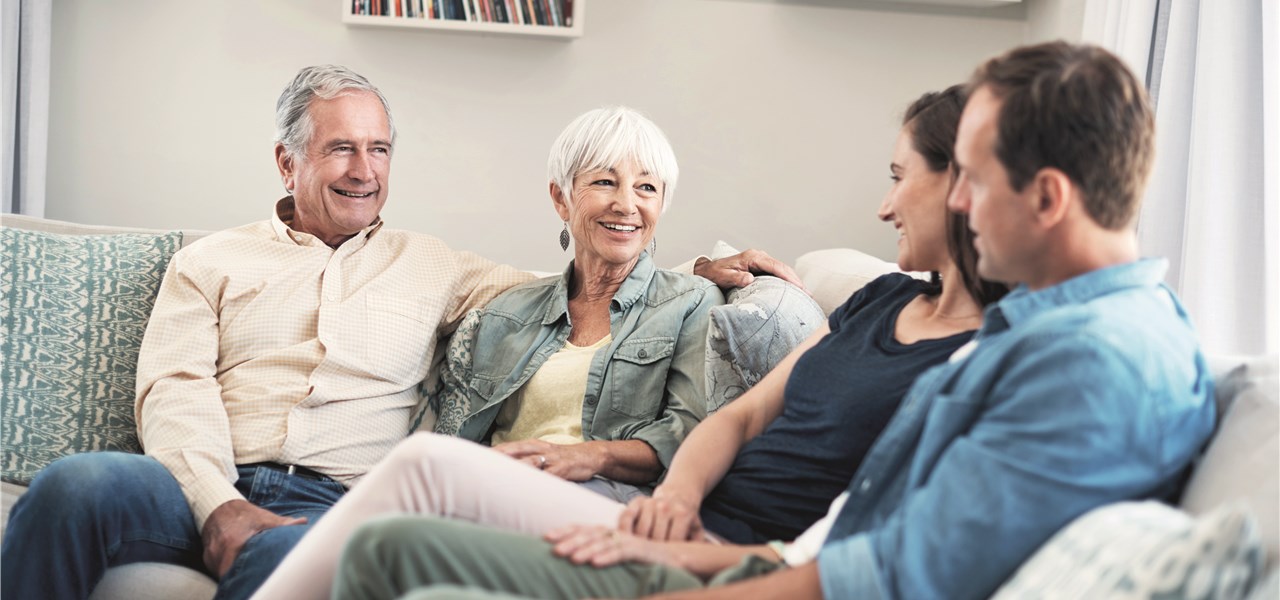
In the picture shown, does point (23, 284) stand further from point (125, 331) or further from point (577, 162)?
point (577, 162)

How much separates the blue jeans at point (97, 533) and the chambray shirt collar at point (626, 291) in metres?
0.63

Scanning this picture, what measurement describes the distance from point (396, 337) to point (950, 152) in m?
1.12

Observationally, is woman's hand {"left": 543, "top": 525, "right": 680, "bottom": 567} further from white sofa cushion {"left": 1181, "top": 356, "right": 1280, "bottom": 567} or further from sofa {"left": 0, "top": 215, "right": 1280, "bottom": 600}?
white sofa cushion {"left": 1181, "top": 356, "right": 1280, "bottom": 567}

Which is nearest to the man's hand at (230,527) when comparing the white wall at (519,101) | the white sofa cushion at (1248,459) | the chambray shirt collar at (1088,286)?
the chambray shirt collar at (1088,286)

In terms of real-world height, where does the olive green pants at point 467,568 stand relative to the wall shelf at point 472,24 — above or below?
below

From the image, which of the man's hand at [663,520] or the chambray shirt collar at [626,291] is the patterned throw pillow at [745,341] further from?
the man's hand at [663,520]

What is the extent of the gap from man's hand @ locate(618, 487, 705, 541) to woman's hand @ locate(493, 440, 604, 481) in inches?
13.0

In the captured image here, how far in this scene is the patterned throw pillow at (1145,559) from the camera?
99 centimetres

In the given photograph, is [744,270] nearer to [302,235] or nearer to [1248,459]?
[302,235]

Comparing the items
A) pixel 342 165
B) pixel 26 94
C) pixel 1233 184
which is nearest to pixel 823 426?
pixel 1233 184

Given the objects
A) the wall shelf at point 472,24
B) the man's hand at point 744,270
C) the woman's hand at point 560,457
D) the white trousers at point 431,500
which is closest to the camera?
the white trousers at point 431,500

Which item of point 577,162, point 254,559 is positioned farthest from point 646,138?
Result: point 254,559

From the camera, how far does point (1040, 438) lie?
1.06m

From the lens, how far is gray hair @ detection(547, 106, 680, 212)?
2195 mm
